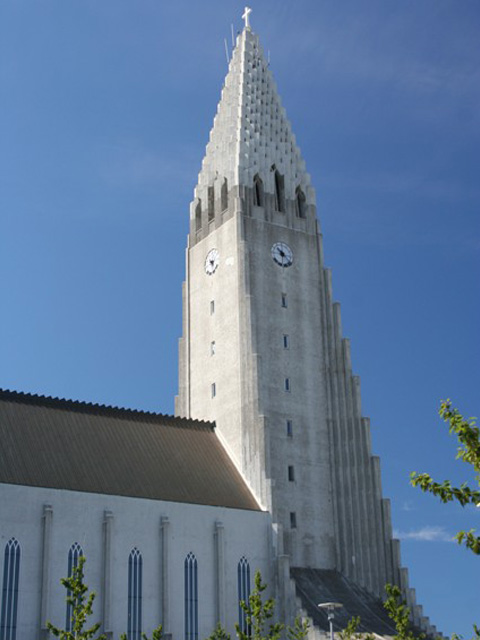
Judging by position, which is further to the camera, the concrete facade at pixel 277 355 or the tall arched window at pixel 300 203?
the tall arched window at pixel 300 203

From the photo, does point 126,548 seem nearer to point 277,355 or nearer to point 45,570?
point 45,570

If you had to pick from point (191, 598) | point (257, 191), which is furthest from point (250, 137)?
point (191, 598)

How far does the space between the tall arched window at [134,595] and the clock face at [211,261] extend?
24542mm

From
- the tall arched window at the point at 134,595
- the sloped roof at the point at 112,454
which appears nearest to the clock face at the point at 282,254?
the sloped roof at the point at 112,454

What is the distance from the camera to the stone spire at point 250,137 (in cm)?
7388

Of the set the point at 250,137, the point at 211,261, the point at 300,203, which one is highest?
the point at 250,137

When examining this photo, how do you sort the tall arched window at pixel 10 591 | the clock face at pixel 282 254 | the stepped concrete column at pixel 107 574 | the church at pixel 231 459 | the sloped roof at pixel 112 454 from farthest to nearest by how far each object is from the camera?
the clock face at pixel 282 254 → the sloped roof at pixel 112 454 → the church at pixel 231 459 → the stepped concrete column at pixel 107 574 → the tall arched window at pixel 10 591

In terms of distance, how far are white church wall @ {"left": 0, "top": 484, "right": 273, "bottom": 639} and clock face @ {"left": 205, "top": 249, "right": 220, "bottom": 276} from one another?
66.3ft

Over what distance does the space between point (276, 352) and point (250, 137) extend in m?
18.0

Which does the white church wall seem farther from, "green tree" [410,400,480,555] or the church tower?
"green tree" [410,400,480,555]

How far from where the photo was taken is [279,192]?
245 feet

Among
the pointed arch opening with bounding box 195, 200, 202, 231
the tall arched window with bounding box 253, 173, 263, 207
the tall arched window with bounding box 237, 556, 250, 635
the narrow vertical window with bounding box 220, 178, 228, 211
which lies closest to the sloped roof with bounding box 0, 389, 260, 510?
the tall arched window with bounding box 237, 556, 250, 635

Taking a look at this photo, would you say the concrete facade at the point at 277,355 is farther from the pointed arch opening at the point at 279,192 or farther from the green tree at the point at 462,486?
the green tree at the point at 462,486

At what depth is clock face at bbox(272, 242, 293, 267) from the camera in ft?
232
